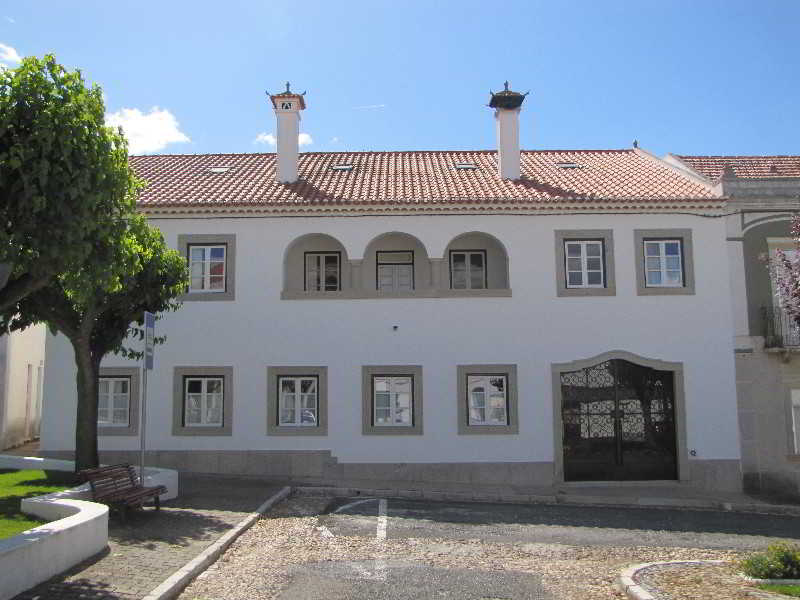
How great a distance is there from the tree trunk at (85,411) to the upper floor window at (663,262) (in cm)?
1190

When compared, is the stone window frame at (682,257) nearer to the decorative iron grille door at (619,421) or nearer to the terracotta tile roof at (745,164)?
the decorative iron grille door at (619,421)

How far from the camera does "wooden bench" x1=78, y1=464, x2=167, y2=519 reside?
952cm

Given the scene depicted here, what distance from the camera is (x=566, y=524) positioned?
11.6 metres

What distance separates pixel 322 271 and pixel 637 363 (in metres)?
7.61

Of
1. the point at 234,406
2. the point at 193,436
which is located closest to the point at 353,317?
the point at 234,406

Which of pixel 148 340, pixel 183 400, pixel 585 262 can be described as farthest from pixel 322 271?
pixel 148 340

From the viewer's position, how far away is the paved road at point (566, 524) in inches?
410

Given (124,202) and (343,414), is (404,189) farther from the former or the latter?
(124,202)

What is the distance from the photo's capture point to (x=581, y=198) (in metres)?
16.5

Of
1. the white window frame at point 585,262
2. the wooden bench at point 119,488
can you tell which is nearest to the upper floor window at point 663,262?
the white window frame at point 585,262

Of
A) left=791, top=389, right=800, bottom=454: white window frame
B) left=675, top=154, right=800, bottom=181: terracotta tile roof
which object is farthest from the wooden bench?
left=675, top=154, right=800, bottom=181: terracotta tile roof

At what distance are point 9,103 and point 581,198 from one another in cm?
1222

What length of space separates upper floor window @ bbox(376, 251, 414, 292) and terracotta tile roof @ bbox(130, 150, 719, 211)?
1349 millimetres

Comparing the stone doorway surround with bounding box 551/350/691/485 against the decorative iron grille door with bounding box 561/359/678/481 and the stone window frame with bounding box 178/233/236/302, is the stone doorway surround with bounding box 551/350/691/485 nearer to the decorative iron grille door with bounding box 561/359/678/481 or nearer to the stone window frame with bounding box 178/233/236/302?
the decorative iron grille door with bounding box 561/359/678/481
